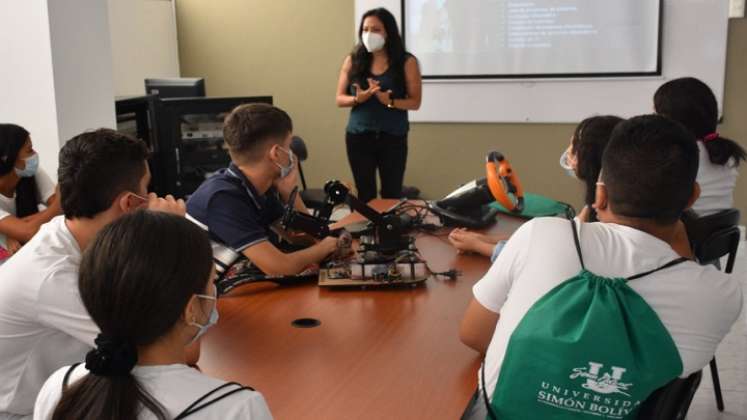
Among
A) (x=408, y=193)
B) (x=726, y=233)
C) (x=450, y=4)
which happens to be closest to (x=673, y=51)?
(x=450, y=4)

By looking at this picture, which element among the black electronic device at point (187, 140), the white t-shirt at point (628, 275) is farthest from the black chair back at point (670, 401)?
the black electronic device at point (187, 140)

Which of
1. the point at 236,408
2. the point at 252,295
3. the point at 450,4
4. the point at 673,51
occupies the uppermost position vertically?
the point at 450,4

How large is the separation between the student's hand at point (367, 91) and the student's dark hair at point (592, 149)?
2.27 m

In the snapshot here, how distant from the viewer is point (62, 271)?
4.97 ft

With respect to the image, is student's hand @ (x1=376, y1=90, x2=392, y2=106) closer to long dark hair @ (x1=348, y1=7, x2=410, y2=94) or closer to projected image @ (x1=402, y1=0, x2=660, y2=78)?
long dark hair @ (x1=348, y1=7, x2=410, y2=94)

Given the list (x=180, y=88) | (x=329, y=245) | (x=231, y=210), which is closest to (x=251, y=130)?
(x=231, y=210)

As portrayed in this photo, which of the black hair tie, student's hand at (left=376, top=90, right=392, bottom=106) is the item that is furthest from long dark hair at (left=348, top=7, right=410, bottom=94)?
the black hair tie

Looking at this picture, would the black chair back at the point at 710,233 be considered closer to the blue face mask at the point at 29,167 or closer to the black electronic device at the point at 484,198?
the black electronic device at the point at 484,198

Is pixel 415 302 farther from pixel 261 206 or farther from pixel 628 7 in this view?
pixel 628 7

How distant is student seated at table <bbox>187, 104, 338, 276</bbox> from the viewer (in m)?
2.21

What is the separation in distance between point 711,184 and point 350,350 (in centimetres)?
163

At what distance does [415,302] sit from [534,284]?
616 millimetres

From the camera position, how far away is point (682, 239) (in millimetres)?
1822

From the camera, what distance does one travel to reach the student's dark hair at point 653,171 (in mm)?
1457
